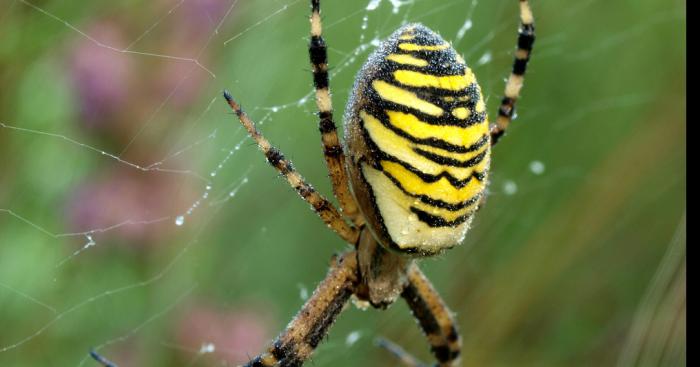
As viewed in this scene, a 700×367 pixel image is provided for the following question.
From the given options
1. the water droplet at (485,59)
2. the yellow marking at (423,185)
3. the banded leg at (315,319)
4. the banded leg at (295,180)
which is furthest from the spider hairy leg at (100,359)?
the water droplet at (485,59)

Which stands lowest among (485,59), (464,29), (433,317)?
(433,317)

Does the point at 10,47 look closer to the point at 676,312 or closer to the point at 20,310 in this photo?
the point at 20,310

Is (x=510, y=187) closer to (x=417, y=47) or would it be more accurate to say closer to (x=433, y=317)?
(x=433, y=317)

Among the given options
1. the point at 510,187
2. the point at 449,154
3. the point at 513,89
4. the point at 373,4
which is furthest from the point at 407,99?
the point at 510,187

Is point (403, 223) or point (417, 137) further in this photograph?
point (403, 223)

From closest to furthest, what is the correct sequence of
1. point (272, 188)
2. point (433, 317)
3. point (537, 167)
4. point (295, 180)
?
point (295, 180) → point (433, 317) → point (272, 188) → point (537, 167)

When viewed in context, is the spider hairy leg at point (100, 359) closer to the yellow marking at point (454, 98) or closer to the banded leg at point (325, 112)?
the banded leg at point (325, 112)

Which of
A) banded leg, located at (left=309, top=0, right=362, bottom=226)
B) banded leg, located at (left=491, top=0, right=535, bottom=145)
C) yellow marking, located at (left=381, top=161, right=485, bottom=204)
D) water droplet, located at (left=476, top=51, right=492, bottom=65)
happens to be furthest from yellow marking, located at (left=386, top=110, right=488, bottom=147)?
water droplet, located at (left=476, top=51, right=492, bottom=65)
